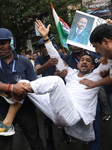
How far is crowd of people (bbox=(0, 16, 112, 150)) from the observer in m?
1.79

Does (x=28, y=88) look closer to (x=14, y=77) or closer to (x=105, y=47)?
(x=14, y=77)

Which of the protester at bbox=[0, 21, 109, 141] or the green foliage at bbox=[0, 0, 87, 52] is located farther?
the green foliage at bbox=[0, 0, 87, 52]

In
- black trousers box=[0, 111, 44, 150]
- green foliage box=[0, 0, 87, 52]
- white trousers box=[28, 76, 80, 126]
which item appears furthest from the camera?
green foliage box=[0, 0, 87, 52]

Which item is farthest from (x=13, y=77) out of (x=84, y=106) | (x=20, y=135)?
(x=20, y=135)

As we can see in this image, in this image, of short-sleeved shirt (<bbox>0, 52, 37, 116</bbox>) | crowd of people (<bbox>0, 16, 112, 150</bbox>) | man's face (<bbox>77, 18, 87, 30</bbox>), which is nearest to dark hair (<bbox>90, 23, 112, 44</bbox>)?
crowd of people (<bbox>0, 16, 112, 150</bbox>)

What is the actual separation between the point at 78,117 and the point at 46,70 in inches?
55.3

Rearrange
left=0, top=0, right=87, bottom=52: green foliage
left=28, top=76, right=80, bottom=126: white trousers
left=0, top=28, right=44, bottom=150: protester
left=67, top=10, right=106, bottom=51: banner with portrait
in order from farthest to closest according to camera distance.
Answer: left=0, top=0, right=87, bottom=52: green foliage, left=67, top=10, right=106, bottom=51: banner with portrait, left=0, top=28, right=44, bottom=150: protester, left=28, top=76, right=80, bottom=126: white trousers

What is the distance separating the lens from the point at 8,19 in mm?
15125

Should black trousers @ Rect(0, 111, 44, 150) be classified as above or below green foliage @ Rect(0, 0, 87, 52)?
below

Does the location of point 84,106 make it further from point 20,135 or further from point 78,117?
point 20,135

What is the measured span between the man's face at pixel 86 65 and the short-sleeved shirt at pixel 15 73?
753 millimetres

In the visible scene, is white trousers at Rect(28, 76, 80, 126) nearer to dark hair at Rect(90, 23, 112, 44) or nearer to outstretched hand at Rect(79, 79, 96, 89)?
outstretched hand at Rect(79, 79, 96, 89)

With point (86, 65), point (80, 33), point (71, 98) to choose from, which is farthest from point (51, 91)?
point (80, 33)

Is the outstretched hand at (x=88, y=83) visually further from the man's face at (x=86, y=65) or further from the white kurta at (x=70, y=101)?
the man's face at (x=86, y=65)
